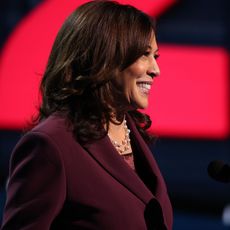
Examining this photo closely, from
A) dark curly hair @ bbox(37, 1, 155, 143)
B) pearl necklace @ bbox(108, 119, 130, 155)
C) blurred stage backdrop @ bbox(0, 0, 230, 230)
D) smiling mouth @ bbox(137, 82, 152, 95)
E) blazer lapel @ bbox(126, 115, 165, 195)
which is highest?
dark curly hair @ bbox(37, 1, 155, 143)

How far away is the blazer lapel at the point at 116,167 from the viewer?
52.1 inches

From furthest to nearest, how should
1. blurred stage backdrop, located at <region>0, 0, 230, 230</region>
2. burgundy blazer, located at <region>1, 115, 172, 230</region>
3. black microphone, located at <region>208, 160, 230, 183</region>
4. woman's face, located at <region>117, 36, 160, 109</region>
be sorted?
blurred stage backdrop, located at <region>0, 0, 230, 230</region> → woman's face, located at <region>117, 36, 160, 109</region> → black microphone, located at <region>208, 160, 230, 183</region> → burgundy blazer, located at <region>1, 115, 172, 230</region>

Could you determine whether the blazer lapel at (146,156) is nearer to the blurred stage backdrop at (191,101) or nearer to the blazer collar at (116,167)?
the blazer collar at (116,167)

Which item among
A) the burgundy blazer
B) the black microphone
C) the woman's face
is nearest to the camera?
the burgundy blazer

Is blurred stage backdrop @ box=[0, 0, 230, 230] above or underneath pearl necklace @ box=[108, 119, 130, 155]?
underneath

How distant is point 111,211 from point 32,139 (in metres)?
0.22

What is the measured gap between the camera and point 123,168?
4.41 feet

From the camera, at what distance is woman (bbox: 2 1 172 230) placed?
1.21 metres

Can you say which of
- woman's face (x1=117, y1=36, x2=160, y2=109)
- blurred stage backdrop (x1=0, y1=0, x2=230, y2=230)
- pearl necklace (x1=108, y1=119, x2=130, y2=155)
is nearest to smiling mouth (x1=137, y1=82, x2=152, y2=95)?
woman's face (x1=117, y1=36, x2=160, y2=109)

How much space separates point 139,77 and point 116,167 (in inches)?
8.9

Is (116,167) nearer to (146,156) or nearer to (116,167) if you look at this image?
(116,167)

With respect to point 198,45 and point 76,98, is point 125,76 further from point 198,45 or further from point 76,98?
point 198,45

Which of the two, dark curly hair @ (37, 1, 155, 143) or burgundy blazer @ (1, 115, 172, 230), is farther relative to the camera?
dark curly hair @ (37, 1, 155, 143)

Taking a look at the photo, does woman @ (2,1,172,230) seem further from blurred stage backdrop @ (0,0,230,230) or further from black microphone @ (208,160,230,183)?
blurred stage backdrop @ (0,0,230,230)
